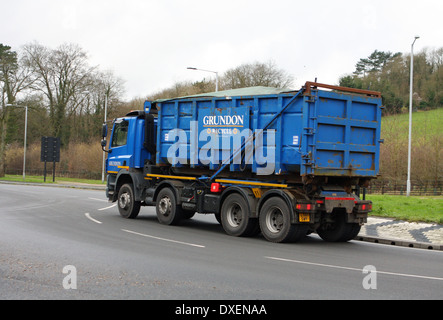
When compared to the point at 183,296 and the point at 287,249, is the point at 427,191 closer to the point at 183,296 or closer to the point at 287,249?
the point at 287,249

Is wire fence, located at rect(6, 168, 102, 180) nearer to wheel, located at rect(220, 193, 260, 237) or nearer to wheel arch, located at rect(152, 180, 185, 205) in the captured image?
wheel arch, located at rect(152, 180, 185, 205)

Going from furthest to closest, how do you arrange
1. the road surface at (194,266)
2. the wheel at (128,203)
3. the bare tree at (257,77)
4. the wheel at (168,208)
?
the bare tree at (257,77)
the wheel at (128,203)
the wheel at (168,208)
the road surface at (194,266)

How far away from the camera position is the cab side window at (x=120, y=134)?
706 inches

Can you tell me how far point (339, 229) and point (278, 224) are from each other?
1.84 metres

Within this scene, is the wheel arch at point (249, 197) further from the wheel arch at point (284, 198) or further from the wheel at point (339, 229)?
the wheel at point (339, 229)

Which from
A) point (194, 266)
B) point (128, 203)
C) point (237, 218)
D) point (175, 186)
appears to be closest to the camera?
point (194, 266)

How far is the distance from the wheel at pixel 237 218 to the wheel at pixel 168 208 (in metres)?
2.09

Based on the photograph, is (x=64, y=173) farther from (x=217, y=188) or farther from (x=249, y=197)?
(x=249, y=197)

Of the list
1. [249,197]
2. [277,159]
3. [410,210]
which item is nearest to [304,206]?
[277,159]

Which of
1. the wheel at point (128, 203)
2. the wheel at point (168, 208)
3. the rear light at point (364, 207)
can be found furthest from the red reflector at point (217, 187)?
the wheel at point (128, 203)

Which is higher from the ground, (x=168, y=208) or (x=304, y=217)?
(x=304, y=217)

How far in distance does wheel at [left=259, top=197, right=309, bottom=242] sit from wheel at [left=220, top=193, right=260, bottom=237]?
1.74 ft

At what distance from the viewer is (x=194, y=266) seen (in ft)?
29.6

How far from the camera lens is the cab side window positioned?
17.9 metres
